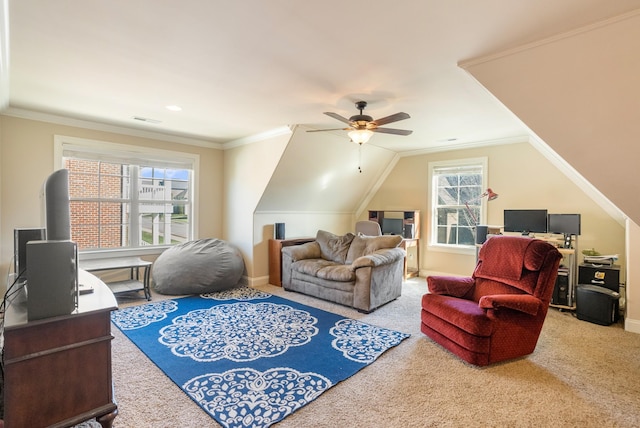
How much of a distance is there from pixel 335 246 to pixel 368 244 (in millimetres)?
598

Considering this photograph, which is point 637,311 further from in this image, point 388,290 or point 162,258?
point 162,258

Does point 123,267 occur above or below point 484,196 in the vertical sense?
below

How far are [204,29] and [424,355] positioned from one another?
123 inches

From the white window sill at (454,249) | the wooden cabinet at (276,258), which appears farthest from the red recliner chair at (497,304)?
the wooden cabinet at (276,258)

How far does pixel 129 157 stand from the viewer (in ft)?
15.3

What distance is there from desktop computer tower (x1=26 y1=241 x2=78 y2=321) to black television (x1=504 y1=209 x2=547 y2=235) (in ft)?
17.0

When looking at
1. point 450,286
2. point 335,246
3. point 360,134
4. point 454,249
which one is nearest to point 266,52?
point 360,134

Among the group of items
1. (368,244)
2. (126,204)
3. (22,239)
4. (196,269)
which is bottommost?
(196,269)

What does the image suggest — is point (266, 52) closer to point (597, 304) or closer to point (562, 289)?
point (597, 304)

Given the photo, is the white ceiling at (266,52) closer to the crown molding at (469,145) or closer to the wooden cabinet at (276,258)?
the crown molding at (469,145)

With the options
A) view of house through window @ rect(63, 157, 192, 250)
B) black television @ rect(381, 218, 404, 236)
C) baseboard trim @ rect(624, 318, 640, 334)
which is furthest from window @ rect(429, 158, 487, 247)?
view of house through window @ rect(63, 157, 192, 250)

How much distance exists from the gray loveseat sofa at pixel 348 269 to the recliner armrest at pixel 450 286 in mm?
816

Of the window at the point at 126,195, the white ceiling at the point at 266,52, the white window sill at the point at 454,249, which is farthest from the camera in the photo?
the white window sill at the point at 454,249

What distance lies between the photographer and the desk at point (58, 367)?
4.74ft
